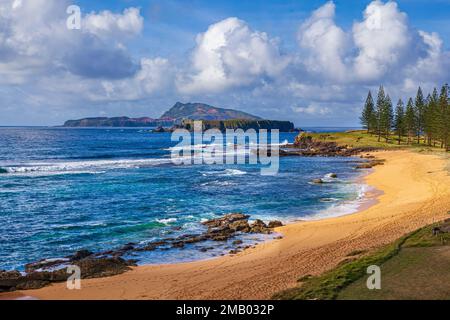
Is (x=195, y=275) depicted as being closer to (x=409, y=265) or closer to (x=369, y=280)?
(x=369, y=280)

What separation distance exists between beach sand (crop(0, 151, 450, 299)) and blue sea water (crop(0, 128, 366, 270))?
7.65 feet

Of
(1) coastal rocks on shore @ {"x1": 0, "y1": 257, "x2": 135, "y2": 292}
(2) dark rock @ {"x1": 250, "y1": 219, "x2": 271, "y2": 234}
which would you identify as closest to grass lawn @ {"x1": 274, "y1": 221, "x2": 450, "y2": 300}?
(2) dark rock @ {"x1": 250, "y1": 219, "x2": 271, "y2": 234}

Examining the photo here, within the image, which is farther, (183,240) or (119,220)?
(119,220)

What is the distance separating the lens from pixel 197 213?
3384 centimetres

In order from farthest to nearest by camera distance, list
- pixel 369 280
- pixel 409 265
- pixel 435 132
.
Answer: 1. pixel 435 132
2. pixel 409 265
3. pixel 369 280

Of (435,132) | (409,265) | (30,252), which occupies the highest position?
(435,132)

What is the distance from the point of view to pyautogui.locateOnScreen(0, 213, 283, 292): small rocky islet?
60.2 feet

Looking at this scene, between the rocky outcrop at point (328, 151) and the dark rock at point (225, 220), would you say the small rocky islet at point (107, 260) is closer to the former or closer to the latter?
the dark rock at point (225, 220)

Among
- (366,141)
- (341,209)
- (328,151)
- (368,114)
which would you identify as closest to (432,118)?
(366,141)

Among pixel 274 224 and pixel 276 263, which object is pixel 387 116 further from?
pixel 276 263

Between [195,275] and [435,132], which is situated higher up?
[435,132]
